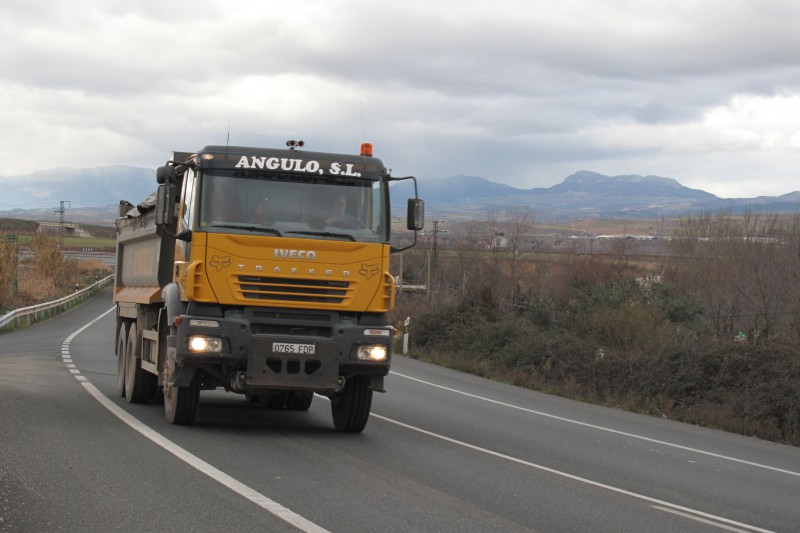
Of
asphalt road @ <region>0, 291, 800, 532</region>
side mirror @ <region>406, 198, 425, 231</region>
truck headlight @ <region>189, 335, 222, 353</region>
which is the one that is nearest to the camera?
asphalt road @ <region>0, 291, 800, 532</region>

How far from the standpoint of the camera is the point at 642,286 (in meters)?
41.4

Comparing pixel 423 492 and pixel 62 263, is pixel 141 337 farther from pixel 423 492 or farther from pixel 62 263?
pixel 62 263

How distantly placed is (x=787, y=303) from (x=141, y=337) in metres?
37.7

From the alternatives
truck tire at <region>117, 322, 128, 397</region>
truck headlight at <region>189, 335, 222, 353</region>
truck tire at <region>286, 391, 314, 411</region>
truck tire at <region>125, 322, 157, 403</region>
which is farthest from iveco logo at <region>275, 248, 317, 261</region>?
truck tire at <region>117, 322, 128, 397</region>

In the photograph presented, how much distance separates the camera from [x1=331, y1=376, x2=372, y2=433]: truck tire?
40.3 feet

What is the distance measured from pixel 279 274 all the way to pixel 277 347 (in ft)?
2.68

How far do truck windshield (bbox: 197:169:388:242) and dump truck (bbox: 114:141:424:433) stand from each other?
1 cm

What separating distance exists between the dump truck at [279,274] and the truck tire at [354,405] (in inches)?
0.6

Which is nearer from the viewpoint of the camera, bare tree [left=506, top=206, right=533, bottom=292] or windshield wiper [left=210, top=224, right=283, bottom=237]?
windshield wiper [left=210, top=224, right=283, bottom=237]

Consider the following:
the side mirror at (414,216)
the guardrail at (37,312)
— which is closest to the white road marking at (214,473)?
the side mirror at (414,216)

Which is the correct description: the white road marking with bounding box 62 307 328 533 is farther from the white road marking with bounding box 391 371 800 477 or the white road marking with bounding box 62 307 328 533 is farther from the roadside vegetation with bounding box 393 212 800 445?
the roadside vegetation with bounding box 393 212 800 445

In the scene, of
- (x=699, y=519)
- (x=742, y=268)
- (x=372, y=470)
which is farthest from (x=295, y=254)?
(x=742, y=268)

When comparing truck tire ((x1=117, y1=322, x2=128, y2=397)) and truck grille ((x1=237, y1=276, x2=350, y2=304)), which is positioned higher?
truck grille ((x1=237, y1=276, x2=350, y2=304))

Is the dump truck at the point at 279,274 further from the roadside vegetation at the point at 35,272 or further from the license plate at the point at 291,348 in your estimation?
the roadside vegetation at the point at 35,272
